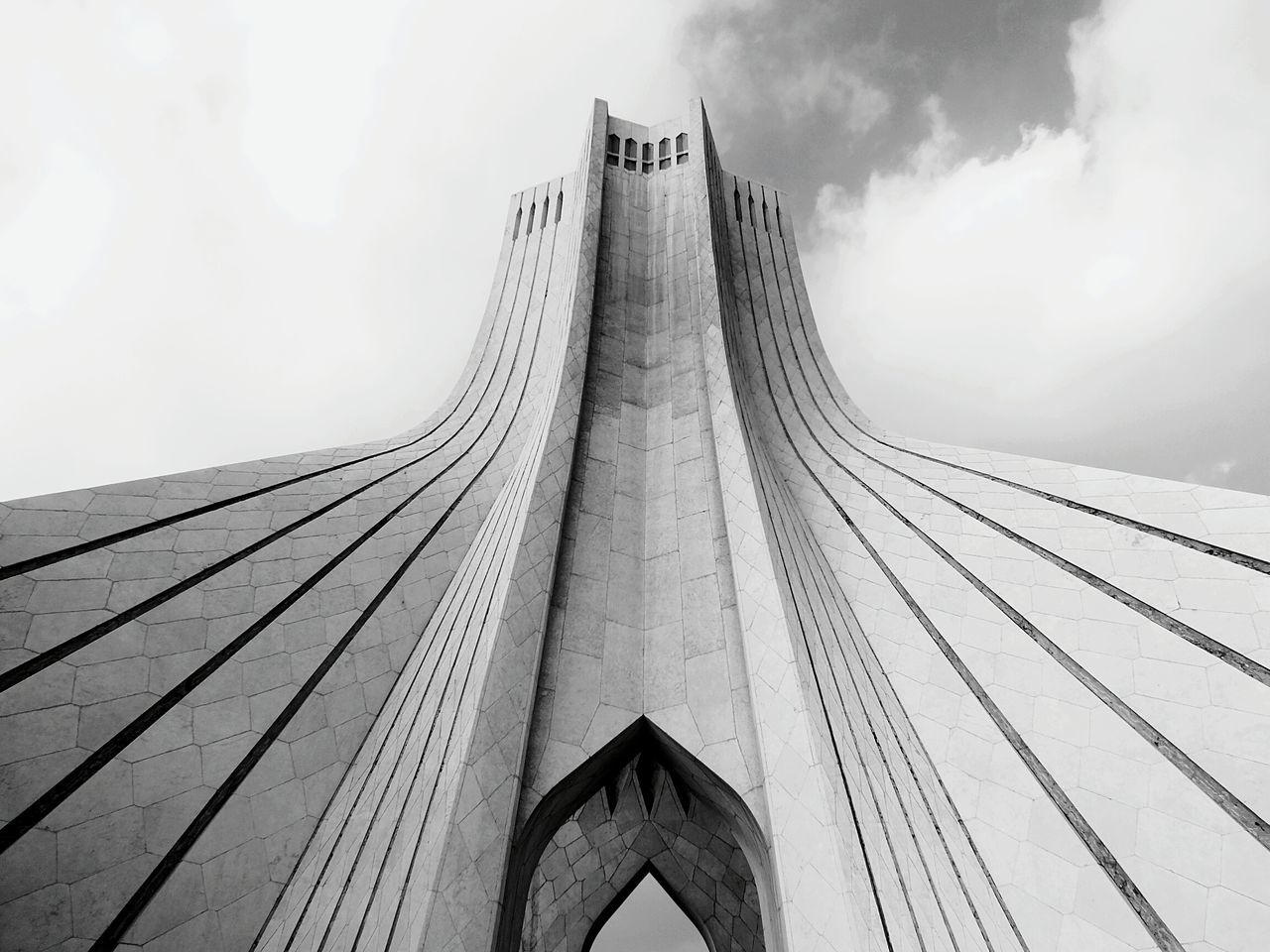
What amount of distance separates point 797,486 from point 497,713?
391cm

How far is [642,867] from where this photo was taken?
23.4 ft

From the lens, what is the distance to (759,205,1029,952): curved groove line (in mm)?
3002

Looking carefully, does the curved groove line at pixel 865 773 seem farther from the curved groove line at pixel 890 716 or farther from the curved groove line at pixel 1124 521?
the curved groove line at pixel 1124 521

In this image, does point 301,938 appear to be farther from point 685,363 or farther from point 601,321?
point 601,321

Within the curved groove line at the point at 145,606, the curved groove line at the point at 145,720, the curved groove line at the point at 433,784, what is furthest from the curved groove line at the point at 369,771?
the curved groove line at the point at 145,606

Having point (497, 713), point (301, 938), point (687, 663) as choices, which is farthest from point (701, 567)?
point (301, 938)

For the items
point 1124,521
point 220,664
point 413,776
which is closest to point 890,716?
point 1124,521

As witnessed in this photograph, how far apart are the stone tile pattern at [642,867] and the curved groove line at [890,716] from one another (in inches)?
135

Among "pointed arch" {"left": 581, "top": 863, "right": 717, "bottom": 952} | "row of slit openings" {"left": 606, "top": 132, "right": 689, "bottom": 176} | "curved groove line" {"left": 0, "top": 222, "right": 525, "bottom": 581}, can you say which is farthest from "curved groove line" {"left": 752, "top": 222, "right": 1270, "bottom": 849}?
"row of slit openings" {"left": 606, "top": 132, "right": 689, "bottom": 176}

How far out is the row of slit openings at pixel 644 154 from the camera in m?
10.2

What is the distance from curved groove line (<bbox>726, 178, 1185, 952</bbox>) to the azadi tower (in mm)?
17

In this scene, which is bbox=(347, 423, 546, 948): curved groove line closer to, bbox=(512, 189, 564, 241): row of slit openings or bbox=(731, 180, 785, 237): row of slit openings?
bbox=(512, 189, 564, 241): row of slit openings

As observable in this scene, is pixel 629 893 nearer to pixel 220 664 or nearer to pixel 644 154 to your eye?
pixel 220 664

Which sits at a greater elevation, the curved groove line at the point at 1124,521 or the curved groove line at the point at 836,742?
the curved groove line at the point at 1124,521
